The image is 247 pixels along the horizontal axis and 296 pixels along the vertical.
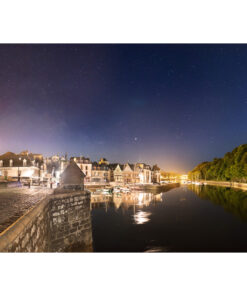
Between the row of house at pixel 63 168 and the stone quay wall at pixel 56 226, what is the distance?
27669mm

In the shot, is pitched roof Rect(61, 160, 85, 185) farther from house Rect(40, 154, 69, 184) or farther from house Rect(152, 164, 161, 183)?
house Rect(152, 164, 161, 183)

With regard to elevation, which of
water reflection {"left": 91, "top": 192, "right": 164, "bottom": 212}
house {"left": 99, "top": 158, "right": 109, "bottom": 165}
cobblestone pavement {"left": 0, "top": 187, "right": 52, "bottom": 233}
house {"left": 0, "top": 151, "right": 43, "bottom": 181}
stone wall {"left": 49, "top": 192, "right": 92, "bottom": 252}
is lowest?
water reflection {"left": 91, "top": 192, "right": 164, "bottom": 212}

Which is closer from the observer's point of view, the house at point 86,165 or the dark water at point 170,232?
the dark water at point 170,232

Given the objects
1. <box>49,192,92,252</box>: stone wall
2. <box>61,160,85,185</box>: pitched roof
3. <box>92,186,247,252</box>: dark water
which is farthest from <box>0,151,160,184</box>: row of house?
<box>49,192,92,252</box>: stone wall

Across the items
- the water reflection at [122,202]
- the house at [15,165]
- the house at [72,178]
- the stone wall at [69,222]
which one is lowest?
the water reflection at [122,202]

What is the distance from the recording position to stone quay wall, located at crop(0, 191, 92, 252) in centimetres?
753

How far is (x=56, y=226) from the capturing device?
44.8 ft

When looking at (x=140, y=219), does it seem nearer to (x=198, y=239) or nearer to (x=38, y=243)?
(x=198, y=239)

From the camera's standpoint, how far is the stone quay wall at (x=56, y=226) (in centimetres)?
753

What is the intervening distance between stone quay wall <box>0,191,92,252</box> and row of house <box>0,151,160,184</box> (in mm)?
27669

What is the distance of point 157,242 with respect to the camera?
2244 cm

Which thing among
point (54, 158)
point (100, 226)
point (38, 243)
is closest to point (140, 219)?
point (100, 226)

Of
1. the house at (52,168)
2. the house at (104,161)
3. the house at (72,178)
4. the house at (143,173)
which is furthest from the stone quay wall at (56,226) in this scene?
the house at (143,173)

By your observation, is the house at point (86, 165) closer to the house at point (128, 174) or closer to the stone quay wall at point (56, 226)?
the house at point (128, 174)
